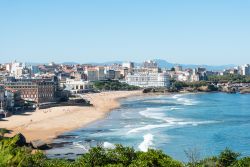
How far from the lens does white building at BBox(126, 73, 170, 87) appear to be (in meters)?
150

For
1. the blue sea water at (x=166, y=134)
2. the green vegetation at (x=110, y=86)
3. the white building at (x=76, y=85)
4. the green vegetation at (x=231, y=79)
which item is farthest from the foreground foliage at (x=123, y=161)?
the green vegetation at (x=231, y=79)

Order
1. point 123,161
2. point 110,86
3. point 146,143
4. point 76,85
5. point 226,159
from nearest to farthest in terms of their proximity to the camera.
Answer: point 123,161 → point 226,159 → point 146,143 → point 76,85 → point 110,86

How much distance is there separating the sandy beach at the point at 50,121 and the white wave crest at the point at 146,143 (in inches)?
332

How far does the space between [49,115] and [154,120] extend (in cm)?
1391

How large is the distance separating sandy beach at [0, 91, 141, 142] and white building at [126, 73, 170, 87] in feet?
243

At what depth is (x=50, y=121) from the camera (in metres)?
58.1

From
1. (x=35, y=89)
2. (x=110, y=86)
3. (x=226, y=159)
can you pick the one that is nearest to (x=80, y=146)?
(x=226, y=159)

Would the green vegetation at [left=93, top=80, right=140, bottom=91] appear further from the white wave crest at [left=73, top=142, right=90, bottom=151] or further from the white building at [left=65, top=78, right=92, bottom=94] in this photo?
the white wave crest at [left=73, top=142, right=90, bottom=151]

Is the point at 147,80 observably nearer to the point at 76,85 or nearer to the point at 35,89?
the point at 76,85

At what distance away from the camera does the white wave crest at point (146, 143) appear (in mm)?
37544

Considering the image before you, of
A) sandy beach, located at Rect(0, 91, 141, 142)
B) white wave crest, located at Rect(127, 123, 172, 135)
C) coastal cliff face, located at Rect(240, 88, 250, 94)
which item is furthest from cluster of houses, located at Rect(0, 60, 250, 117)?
coastal cliff face, located at Rect(240, 88, 250, 94)

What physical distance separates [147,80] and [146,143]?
372 feet

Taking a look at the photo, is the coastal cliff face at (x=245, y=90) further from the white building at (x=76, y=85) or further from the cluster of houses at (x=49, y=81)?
the white building at (x=76, y=85)

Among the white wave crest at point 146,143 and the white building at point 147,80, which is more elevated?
the white building at point 147,80
